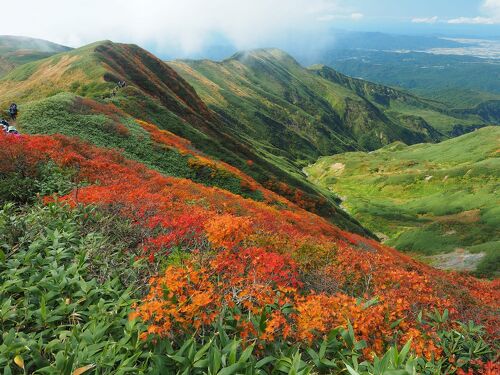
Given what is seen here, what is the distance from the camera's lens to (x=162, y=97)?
88125 millimetres

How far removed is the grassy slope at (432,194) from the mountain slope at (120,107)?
A: 2165 cm

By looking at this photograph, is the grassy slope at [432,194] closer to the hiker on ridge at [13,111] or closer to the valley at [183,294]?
the valley at [183,294]

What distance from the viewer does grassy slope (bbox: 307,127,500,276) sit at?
244 feet

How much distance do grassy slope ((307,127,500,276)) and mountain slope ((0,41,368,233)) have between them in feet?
71.0

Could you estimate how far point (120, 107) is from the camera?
61.4 meters

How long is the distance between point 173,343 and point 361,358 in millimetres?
4519

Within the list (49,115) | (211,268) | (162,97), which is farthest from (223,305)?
(162,97)

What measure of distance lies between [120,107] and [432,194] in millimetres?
104023

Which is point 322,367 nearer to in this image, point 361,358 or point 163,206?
point 361,358

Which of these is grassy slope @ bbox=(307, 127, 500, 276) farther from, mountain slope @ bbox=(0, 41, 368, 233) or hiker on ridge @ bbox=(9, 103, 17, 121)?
hiker on ridge @ bbox=(9, 103, 17, 121)

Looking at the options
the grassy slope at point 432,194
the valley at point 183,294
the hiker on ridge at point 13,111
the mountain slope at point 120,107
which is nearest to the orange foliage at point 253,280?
the valley at point 183,294

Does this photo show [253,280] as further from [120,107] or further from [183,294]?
[120,107]

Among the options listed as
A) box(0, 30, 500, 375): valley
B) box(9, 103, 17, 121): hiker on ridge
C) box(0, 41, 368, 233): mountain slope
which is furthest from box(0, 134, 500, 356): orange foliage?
box(9, 103, 17, 121): hiker on ridge

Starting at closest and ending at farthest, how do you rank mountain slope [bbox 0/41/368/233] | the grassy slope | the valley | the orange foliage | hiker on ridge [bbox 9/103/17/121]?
the valley < the orange foliage < hiker on ridge [bbox 9/103/17/121] < mountain slope [bbox 0/41/368/233] < the grassy slope
